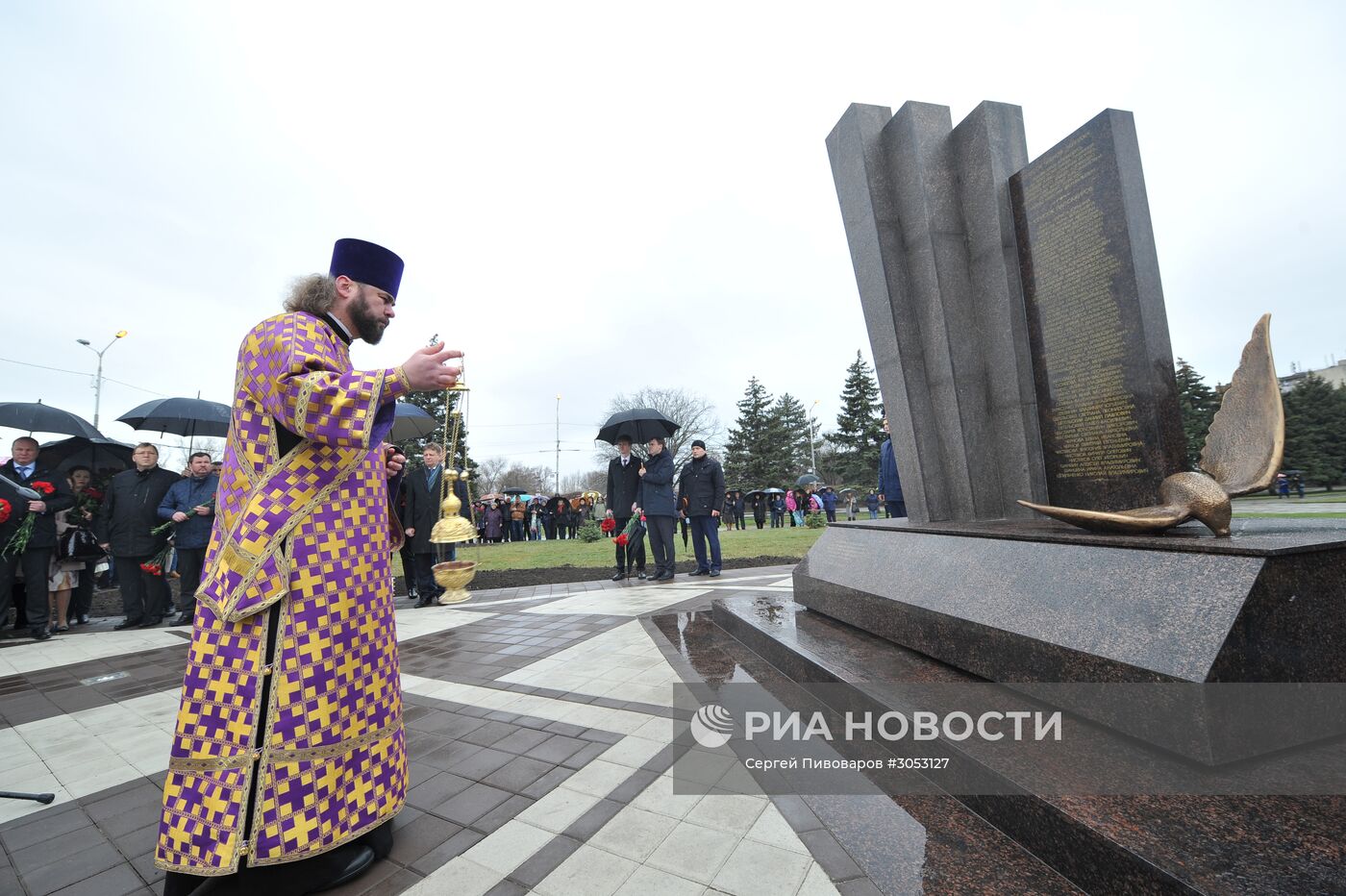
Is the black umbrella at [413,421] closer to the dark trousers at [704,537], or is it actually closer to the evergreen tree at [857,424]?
the dark trousers at [704,537]

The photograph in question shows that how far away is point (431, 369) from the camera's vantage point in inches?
75.2

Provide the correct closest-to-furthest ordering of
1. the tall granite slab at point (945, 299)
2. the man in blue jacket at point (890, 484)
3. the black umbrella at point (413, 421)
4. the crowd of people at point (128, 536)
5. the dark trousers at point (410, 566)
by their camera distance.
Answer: the tall granite slab at point (945, 299), the crowd of people at point (128, 536), the man in blue jacket at point (890, 484), the dark trousers at point (410, 566), the black umbrella at point (413, 421)

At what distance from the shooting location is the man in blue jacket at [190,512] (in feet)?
23.6

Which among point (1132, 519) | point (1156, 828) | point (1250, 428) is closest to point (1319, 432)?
point (1250, 428)

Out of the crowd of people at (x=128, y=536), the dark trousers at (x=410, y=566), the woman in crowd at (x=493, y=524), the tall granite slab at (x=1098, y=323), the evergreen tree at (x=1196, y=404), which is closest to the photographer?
the tall granite slab at (x=1098, y=323)

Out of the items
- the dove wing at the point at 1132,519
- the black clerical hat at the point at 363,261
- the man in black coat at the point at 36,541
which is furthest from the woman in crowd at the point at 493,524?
the dove wing at the point at 1132,519

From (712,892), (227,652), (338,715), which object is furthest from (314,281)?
(712,892)

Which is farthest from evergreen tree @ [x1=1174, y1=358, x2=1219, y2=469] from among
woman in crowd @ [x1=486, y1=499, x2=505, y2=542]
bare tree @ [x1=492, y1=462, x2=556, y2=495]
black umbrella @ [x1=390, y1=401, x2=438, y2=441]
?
bare tree @ [x1=492, y1=462, x2=556, y2=495]

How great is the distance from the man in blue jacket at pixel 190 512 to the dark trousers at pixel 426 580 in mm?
2635

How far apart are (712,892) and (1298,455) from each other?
109 feet

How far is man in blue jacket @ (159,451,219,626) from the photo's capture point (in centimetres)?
718

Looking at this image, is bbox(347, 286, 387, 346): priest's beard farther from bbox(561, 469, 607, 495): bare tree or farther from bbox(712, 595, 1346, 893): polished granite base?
bbox(561, 469, 607, 495): bare tree

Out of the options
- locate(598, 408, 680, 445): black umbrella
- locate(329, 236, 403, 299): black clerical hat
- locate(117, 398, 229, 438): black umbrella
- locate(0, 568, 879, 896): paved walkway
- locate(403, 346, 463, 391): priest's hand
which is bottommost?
locate(0, 568, 879, 896): paved walkway

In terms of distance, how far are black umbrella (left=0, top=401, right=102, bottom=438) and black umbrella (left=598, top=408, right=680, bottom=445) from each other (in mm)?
7657
